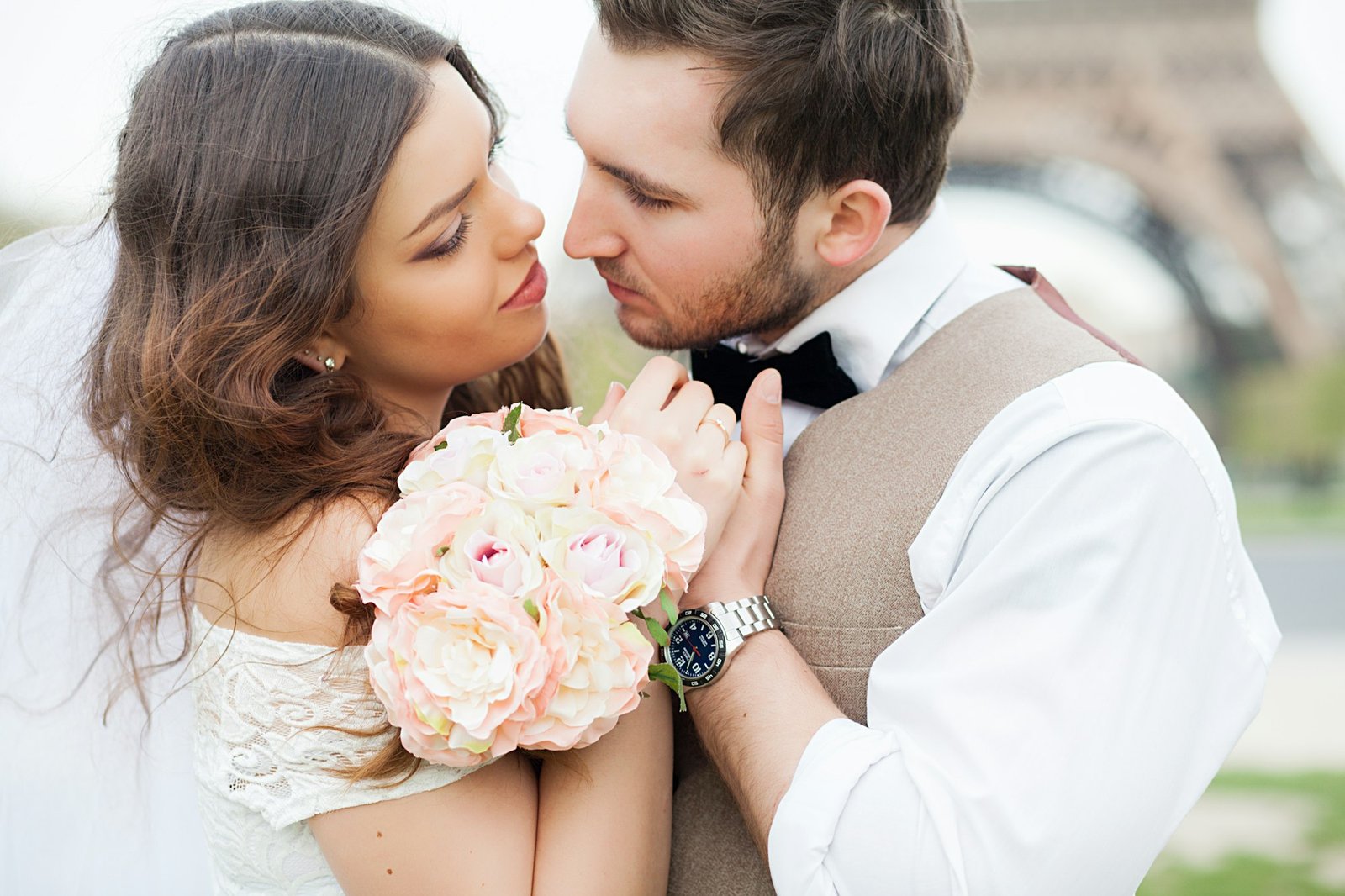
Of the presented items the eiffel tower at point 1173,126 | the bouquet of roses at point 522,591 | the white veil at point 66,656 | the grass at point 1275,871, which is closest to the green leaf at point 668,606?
the bouquet of roses at point 522,591

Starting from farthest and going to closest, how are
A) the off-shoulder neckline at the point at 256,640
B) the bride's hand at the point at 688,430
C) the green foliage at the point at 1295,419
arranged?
the green foliage at the point at 1295,419 < the bride's hand at the point at 688,430 < the off-shoulder neckline at the point at 256,640

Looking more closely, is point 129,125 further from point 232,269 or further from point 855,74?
point 855,74

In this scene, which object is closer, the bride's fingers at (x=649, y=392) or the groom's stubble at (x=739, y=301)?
the bride's fingers at (x=649, y=392)

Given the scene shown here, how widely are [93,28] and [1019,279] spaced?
1.93 m

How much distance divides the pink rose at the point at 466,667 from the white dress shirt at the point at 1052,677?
42 cm

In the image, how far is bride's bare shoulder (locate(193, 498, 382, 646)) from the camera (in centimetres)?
174

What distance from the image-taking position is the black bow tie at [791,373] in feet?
7.05

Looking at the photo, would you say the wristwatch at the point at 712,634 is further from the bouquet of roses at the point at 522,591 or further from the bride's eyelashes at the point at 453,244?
the bride's eyelashes at the point at 453,244

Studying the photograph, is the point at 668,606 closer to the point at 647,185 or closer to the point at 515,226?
the point at 515,226

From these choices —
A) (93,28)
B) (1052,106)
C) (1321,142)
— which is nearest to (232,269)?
(93,28)

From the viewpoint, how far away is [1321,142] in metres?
17.0

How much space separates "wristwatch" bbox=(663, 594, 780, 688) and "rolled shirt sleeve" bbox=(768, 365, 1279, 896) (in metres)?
0.22

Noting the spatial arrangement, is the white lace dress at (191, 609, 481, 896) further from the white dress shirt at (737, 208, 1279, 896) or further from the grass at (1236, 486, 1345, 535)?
the grass at (1236, 486, 1345, 535)

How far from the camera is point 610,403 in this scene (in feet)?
6.67
